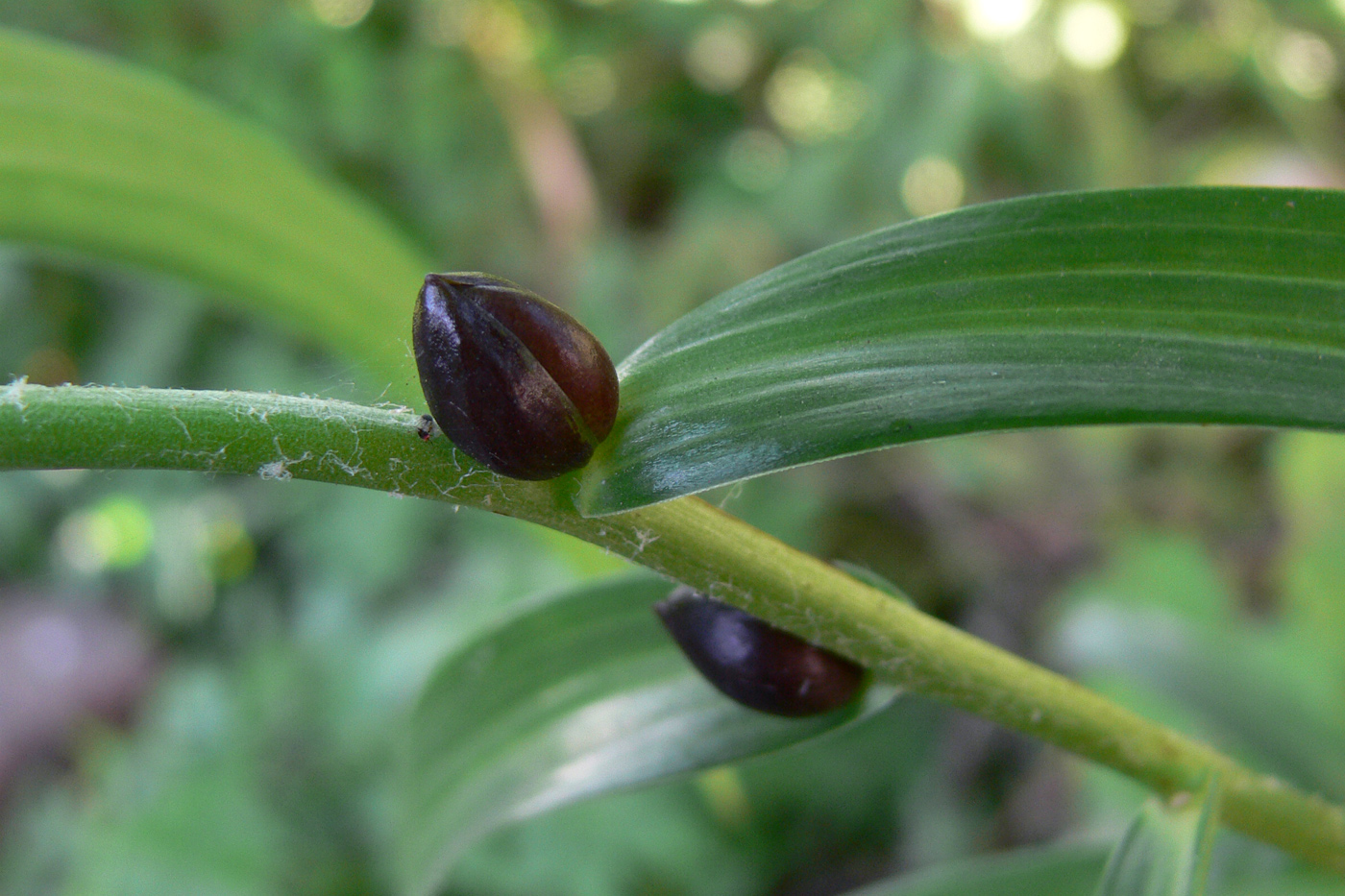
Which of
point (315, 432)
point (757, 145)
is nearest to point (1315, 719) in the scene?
point (315, 432)

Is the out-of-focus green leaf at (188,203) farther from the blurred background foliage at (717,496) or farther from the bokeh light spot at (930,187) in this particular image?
the bokeh light spot at (930,187)

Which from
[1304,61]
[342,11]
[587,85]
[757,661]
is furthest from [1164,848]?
[342,11]

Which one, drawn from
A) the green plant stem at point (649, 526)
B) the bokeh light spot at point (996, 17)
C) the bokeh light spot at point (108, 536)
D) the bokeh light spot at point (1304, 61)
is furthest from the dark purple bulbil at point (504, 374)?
the bokeh light spot at point (108, 536)

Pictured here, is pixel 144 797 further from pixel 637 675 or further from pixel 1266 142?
pixel 1266 142

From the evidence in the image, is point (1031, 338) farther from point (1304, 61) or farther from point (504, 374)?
point (1304, 61)

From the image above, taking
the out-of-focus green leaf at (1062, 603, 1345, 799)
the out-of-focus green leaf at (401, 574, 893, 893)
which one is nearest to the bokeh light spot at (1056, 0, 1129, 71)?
the out-of-focus green leaf at (1062, 603, 1345, 799)
